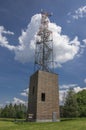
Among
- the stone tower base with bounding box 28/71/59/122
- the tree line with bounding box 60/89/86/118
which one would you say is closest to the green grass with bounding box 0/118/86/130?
the stone tower base with bounding box 28/71/59/122

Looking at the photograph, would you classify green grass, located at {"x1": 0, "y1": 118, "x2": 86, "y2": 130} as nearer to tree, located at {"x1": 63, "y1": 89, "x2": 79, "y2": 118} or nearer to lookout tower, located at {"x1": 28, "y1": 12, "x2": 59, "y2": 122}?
lookout tower, located at {"x1": 28, "y1": 12, "x2": 59, "y2": 122}

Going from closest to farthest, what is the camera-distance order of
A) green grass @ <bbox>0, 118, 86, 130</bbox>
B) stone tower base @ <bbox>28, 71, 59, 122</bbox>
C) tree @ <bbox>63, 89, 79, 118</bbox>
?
green grass @ <bbox>0, 118, 86, 130</bbox>
stone tower base @ <bbox>28, 71, 59, 122</bbox>
tree @ <bbox>63, 89, 79, 118</bbox>

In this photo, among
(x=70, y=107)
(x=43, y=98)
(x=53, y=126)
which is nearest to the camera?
(x=53, y=126)

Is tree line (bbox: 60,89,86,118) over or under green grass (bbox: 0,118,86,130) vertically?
over

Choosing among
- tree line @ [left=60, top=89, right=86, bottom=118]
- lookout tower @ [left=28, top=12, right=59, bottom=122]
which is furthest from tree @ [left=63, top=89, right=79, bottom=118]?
lookout tower @ [left=28, top=12, right=59, bottom=122]

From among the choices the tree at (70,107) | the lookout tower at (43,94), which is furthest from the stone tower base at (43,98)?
the tree at (70,107)

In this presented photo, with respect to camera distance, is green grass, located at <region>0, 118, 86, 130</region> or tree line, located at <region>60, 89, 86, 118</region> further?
tree line, located at <region>60, 89, 86, 118</region>

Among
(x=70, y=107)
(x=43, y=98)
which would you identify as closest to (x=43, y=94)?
(x=43, y=98)

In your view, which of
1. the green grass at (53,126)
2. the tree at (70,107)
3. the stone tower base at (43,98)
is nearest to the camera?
the green grass at (53,126)

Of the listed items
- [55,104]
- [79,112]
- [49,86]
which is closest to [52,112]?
[55,104]

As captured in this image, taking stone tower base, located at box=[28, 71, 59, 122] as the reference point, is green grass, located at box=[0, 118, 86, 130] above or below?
below

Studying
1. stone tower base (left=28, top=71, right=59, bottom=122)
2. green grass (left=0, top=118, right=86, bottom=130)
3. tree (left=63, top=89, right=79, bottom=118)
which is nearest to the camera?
green grass (left=0, top=118, right=86, bottom=130)

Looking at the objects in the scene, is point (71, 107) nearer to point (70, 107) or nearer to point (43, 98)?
point (70, 107)

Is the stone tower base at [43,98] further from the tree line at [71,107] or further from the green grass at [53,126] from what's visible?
the tree line at [71,107]
